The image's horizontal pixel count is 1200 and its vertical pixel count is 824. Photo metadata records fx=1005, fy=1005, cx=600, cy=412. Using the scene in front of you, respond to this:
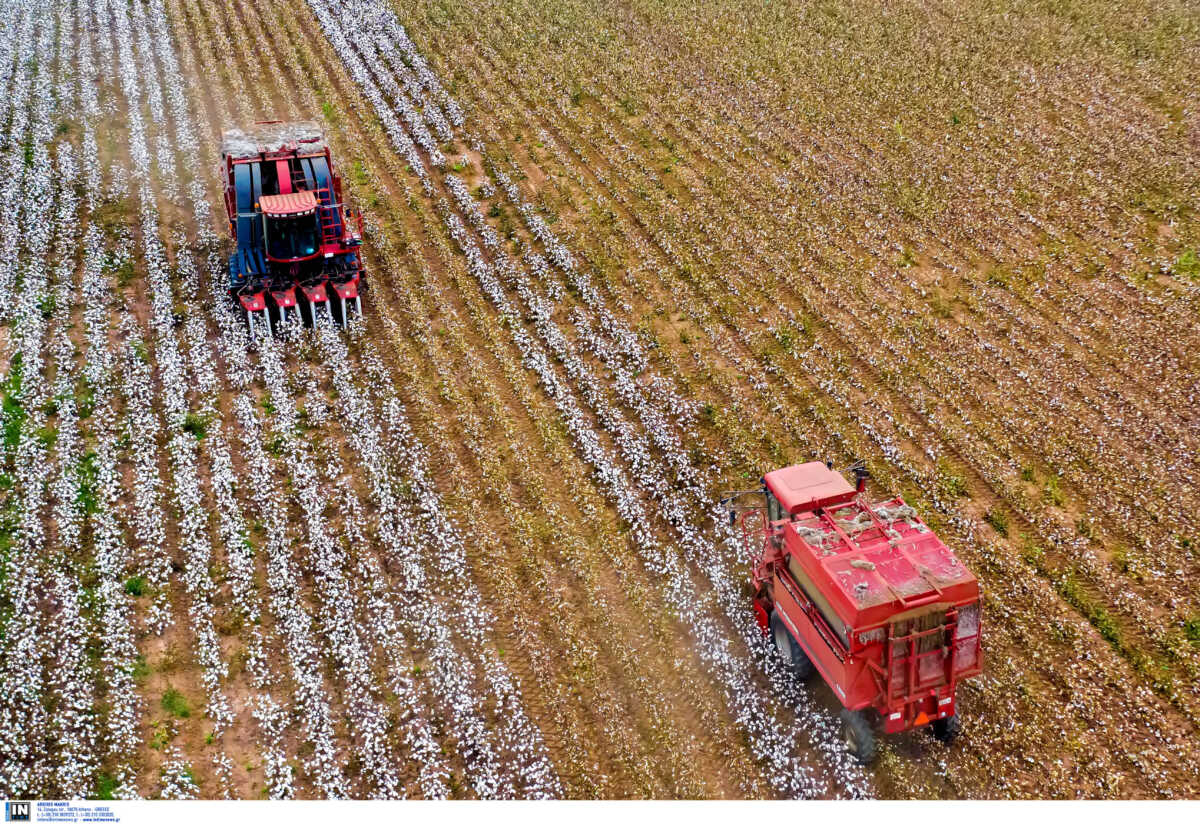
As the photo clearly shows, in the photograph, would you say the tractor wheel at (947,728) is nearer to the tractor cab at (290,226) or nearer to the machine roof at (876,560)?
the machine roof at (876,560)

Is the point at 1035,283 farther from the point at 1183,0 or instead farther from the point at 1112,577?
the point at 1183,0

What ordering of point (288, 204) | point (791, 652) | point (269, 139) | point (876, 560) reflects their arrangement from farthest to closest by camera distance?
point (269, 139), point (288, 204), point (791, 652), point (876, 560)

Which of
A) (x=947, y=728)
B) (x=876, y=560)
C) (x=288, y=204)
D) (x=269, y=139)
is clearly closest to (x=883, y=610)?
(x=876, y=560)

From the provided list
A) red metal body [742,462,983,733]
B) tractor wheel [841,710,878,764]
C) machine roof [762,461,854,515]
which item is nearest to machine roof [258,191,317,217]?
machine roof [762,461,854,515]

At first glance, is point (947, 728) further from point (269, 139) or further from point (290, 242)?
point (269, 139)

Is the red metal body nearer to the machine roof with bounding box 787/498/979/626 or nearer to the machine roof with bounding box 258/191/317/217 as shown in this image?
the machine roof with bounding box 787/498/979/626

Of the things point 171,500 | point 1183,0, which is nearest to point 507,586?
point 171,500

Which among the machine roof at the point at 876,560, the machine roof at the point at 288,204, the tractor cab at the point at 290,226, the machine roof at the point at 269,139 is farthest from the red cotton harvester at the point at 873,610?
the machine roof at the point at 269,139
